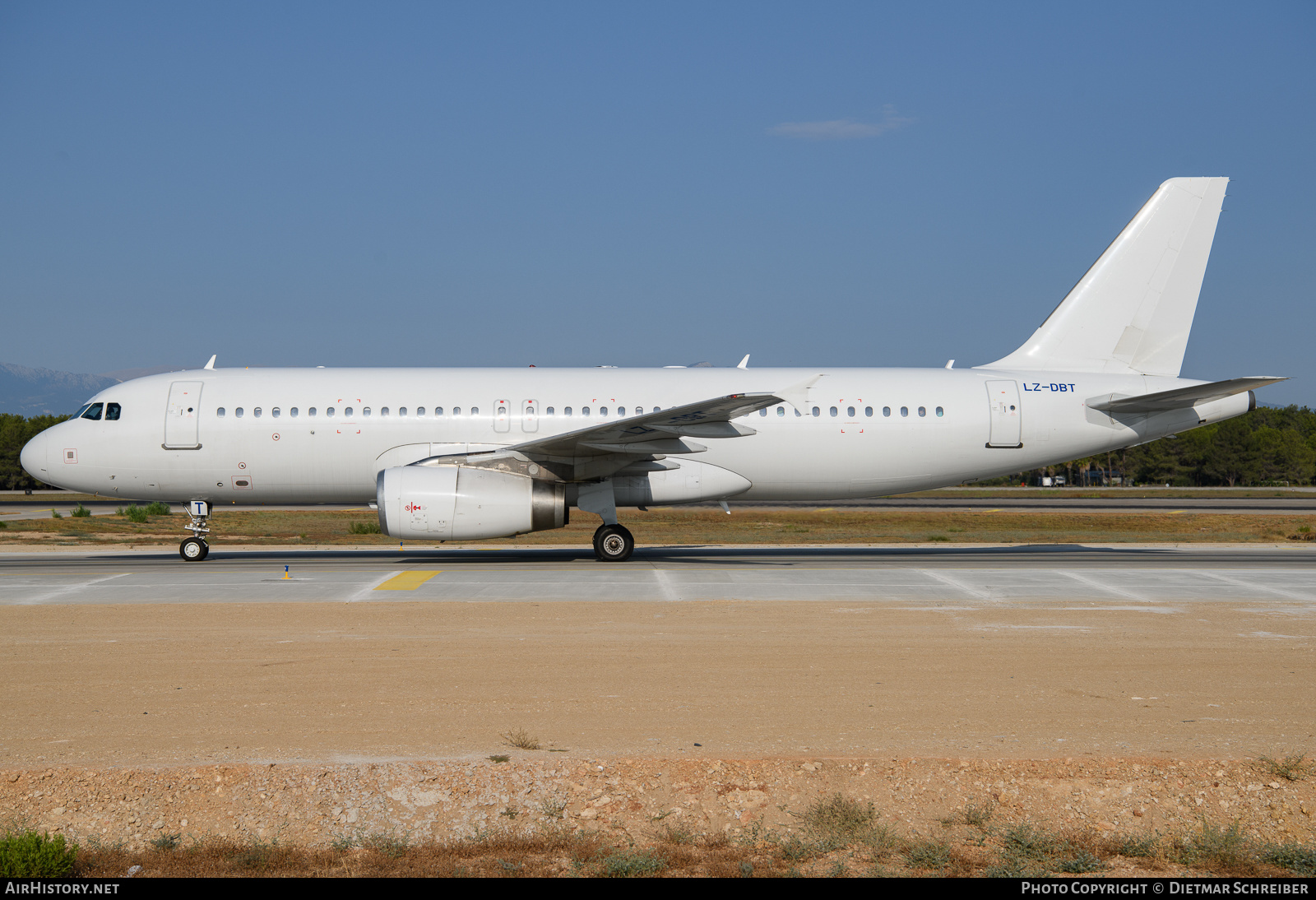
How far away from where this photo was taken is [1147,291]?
68.9 ft

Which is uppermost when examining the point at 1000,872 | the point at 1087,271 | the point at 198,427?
the point at 1087,271

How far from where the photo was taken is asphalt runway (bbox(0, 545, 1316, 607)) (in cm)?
1401

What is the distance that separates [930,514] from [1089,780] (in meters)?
35.8

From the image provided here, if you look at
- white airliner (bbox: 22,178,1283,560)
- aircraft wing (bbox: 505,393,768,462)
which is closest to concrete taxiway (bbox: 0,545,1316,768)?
aircraft wing (bbox: 505,393,768,462)

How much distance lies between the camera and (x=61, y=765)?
6586 mm

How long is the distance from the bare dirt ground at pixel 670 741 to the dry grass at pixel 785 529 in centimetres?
1549

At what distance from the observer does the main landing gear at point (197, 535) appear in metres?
19.7

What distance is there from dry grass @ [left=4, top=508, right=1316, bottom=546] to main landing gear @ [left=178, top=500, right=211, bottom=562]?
5568 mm

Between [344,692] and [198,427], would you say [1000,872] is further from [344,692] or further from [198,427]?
[198,427]

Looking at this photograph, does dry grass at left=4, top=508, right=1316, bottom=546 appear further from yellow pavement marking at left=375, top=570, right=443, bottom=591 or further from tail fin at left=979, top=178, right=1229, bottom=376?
yellow pavement marking at left=375, top=570, right=443, bottom=591

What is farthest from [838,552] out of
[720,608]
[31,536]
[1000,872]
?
[31,536]

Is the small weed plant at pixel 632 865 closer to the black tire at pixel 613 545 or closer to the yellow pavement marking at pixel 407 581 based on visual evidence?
the yellow pavement marking at pixel 407 581

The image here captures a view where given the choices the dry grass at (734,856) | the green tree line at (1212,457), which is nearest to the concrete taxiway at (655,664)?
the dry grass at (734,856)

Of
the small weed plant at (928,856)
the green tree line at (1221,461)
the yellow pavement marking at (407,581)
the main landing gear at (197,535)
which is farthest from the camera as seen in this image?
the green tree line at (1221,461)
